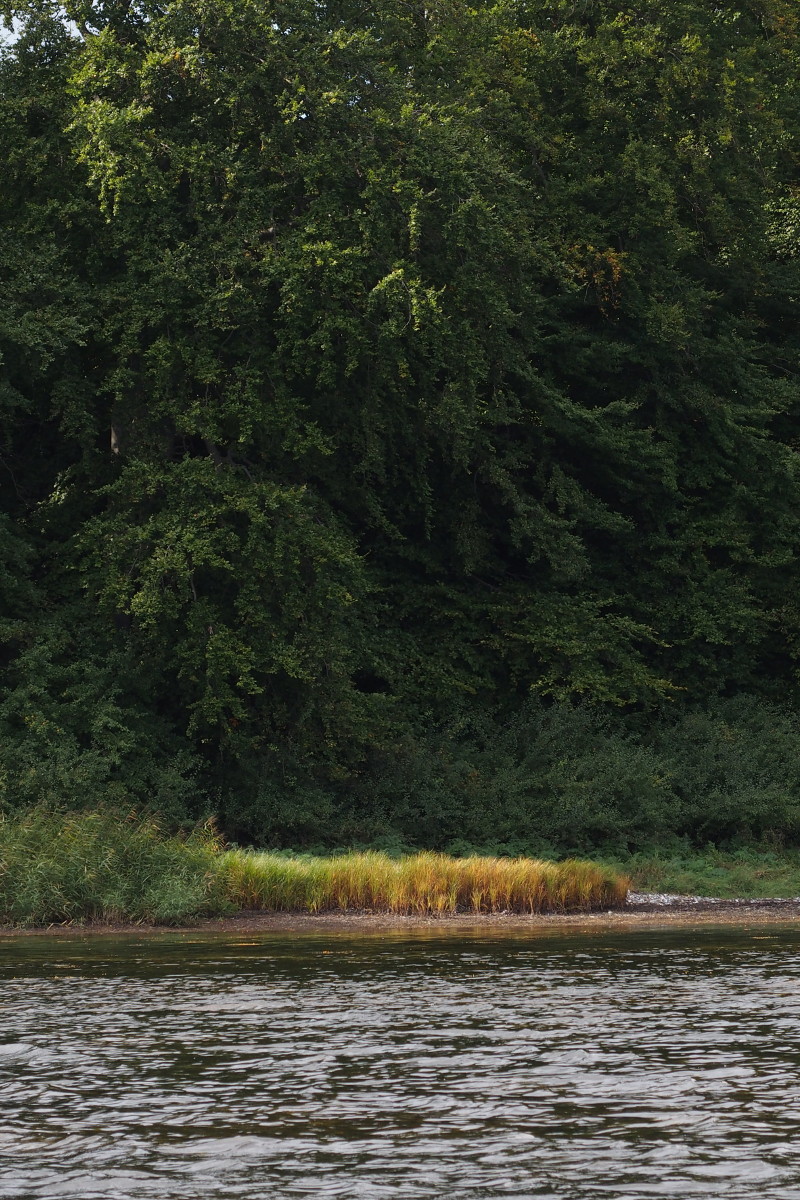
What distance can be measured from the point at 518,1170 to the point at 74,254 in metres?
23.5

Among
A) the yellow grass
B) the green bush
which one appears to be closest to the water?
the green bush

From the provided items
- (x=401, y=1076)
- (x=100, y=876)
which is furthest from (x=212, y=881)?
(x=401, y=1076)

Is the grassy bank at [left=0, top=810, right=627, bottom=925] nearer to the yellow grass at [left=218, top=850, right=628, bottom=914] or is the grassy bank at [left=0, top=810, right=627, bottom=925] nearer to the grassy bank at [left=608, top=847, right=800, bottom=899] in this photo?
the yellow grass at [left=218, top=850, right=628, bottom=914]

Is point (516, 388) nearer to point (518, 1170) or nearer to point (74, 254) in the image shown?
point (74, 254)

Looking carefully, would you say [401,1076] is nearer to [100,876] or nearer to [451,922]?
[451,922]

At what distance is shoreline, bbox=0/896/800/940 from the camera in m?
18.9

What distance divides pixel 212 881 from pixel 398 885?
7.84ft

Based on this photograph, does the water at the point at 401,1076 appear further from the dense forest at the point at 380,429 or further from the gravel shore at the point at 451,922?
the dense forest at the point at 380,429

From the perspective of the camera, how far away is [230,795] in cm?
2742

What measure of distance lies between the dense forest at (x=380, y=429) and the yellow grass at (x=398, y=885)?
13.0ft

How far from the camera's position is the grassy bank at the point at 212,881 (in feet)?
64.5

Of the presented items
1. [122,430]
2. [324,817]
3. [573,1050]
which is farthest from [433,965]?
[122,430]

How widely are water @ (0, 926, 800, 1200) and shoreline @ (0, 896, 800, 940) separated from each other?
3.27 m

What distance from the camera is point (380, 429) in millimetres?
28844
